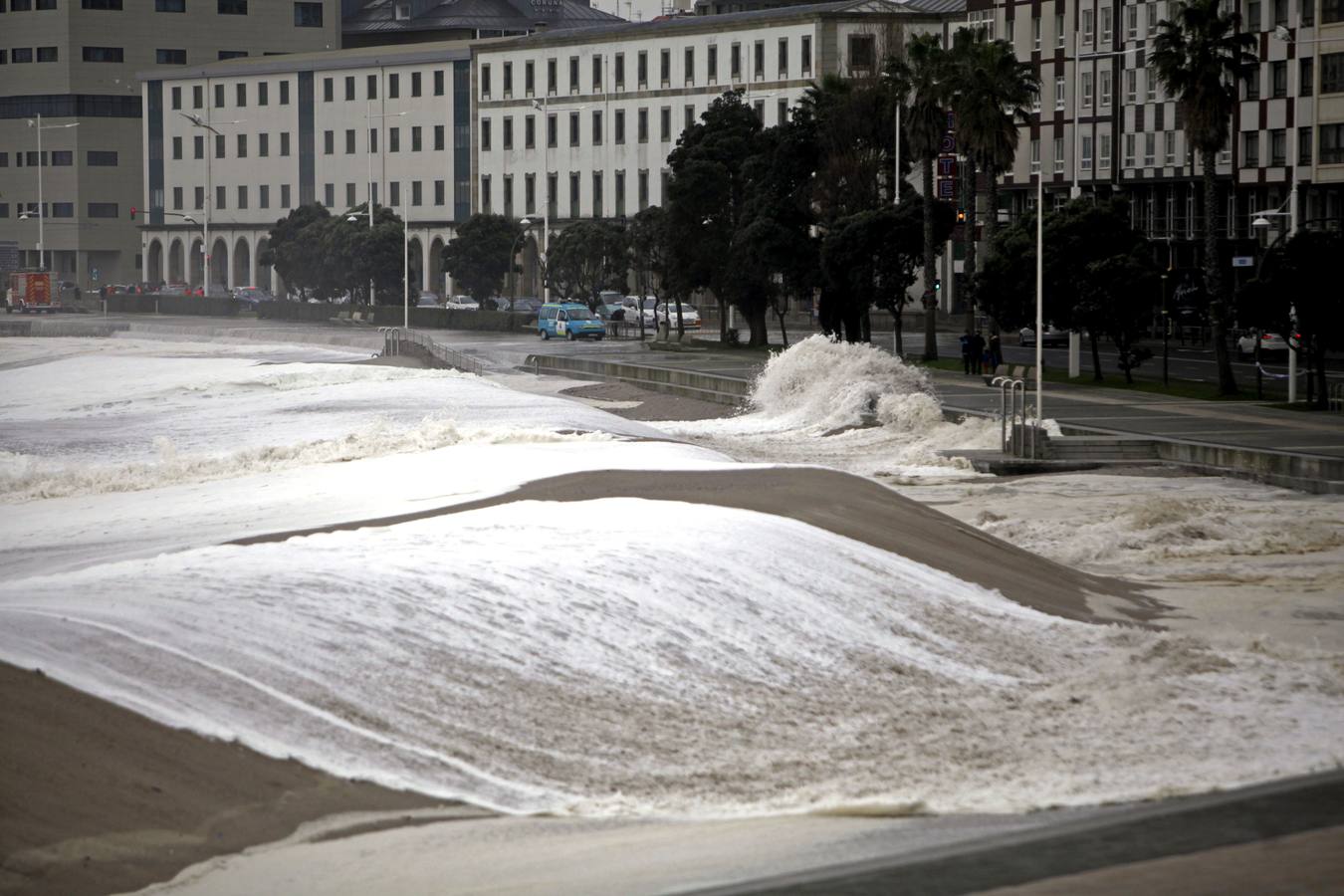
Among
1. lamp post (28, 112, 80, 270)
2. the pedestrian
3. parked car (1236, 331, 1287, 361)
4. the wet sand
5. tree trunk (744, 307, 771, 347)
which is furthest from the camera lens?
lamp post (28, 112, 80, 270)

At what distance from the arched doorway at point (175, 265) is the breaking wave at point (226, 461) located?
11886 centimetres

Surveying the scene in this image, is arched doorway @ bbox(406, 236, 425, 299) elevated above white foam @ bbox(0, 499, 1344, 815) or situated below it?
above

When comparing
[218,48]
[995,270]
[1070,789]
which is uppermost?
[218,48]

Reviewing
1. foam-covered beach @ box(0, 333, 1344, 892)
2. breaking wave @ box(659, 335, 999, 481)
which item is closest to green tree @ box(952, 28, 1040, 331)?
breaking wave @ box(659, 335, 999, 481)

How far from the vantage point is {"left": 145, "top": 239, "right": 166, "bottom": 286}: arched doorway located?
5866 inches

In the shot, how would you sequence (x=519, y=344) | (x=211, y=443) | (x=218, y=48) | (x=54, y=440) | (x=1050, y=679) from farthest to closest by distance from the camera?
1. (x=218, y=48)
2. (x=519, y=344)
3. (x=54, y=440)
4. (x=211, y=443)
5. (x=1050, y=679)

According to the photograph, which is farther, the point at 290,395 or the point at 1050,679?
the point at 290,395

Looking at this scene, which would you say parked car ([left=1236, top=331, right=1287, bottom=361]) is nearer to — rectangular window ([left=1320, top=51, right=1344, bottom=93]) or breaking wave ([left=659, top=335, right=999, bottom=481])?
rectangular window ([left=1320, top=51, right=1344, bottom=93])

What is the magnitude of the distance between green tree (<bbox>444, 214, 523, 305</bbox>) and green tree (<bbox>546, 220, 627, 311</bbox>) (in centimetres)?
541

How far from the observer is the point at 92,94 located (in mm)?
148625

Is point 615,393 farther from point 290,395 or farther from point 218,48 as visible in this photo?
point 218,48

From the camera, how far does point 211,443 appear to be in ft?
119

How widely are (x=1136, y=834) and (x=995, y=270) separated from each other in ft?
152

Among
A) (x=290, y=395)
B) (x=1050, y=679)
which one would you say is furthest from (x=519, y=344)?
(x=1050, y=679)
